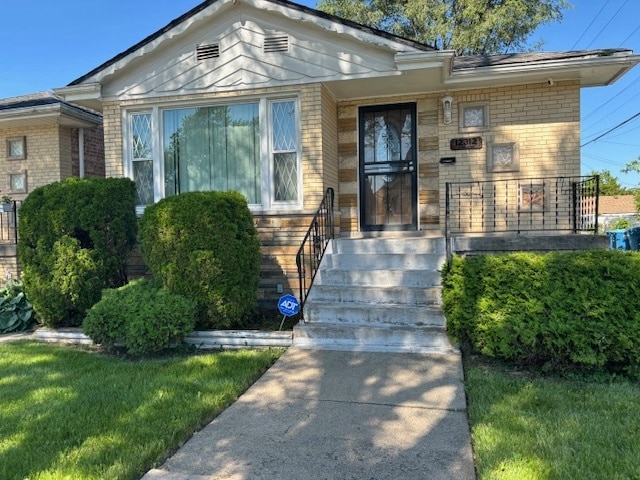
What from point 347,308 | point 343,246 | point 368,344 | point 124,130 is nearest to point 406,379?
point 368,344

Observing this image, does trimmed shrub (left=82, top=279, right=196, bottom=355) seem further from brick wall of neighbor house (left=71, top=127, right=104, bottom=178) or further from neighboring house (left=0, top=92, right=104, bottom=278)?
brick wall of neighbor house (left=71, top=127, right=104, bottom=178)

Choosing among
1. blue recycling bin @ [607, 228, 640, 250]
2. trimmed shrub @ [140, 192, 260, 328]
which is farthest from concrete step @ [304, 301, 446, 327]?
blue recycling bin @ [607, 228, 640, 250]

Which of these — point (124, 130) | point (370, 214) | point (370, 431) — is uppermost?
point (124, 130)

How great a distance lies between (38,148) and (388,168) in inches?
289

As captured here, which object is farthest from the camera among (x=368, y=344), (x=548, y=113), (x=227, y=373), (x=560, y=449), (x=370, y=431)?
(x=548, y=113)

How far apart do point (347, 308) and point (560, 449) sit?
2.91 m

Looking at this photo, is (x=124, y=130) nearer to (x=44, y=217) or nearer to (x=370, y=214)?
(x=44, y=217)

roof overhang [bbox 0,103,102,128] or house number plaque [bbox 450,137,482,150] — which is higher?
roof overhang [bbox 0,103,102,128]

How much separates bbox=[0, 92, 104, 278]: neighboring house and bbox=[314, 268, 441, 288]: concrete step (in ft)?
21.7

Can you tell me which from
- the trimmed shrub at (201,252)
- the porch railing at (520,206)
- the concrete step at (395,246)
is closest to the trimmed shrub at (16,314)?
the trimmed shrub at (201,252)

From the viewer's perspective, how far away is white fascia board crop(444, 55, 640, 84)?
21.2 ft

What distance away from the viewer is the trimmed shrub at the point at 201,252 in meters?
5.44

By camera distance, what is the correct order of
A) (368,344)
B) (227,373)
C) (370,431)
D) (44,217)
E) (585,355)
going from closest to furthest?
(370,431), (585,355), (227,373), (368,344), (44,217)

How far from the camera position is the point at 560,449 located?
2834 mm
